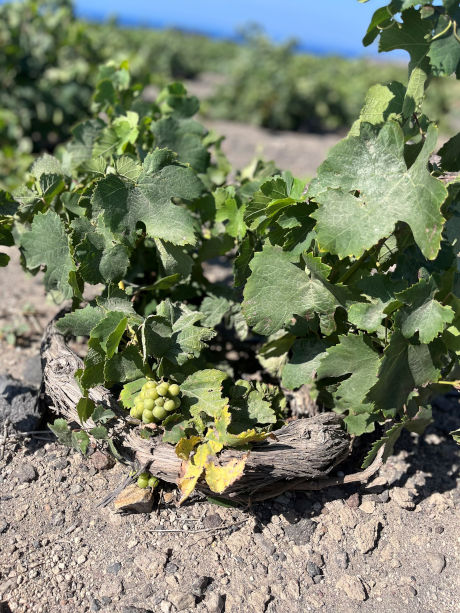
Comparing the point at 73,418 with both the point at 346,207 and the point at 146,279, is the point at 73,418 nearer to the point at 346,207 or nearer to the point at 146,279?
the point at 146,279

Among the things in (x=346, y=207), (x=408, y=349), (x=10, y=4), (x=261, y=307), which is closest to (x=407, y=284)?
(x=408, y=349)

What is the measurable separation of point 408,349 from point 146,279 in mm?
1288

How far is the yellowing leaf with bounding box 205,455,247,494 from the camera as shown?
1681mm

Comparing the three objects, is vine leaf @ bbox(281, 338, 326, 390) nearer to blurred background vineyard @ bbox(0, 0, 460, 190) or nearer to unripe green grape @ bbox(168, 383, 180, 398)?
unripe green grape @ bbox(168, 383, 180, 398)

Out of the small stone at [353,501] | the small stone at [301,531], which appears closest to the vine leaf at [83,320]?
the small stone at [301,531]

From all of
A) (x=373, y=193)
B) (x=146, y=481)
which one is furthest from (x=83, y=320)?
(x=373, y=193)

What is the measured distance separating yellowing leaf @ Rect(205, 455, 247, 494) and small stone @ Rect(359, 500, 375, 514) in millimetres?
617

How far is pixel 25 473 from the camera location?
2.12 m

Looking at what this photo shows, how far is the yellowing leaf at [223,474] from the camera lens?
168cm

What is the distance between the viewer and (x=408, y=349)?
5.78 ft

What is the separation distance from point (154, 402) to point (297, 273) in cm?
63

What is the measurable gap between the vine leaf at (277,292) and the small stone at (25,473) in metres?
1.01

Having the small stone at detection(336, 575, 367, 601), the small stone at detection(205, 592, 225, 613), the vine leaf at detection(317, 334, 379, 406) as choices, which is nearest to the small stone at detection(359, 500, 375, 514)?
the small stone at detection(336, 575, 367, 601)

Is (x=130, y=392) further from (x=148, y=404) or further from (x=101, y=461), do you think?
(x=101, y=461)
